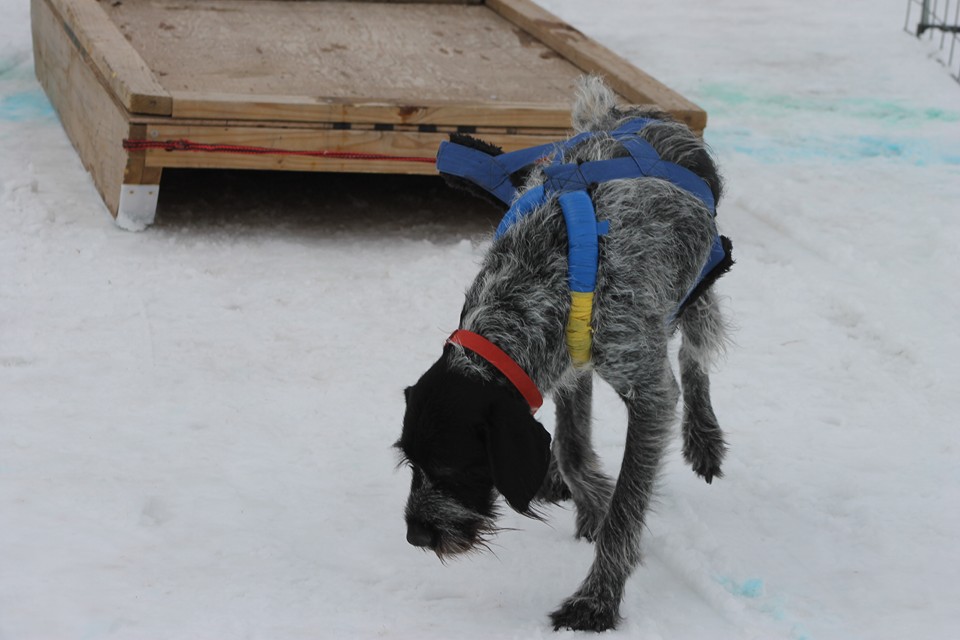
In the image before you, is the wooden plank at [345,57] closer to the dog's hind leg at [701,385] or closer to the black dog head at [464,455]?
the dog's hind leg at [701,385]

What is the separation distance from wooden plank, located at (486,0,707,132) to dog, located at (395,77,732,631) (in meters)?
2.43

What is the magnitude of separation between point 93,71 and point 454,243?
2.20m

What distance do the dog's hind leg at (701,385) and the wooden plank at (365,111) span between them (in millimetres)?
2048

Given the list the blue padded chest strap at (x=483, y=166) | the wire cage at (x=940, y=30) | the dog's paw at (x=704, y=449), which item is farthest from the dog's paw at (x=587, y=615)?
the wire cage at (x=940, y=30)

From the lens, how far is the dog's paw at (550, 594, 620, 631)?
3.20 m

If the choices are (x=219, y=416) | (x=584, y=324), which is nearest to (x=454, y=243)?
(x=219, y=416)

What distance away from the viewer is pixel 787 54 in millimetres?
10180

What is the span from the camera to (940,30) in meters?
10.2

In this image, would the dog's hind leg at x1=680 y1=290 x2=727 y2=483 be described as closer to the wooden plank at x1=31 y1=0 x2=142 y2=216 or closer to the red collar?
the red collar

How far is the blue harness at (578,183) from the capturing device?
9.98 feet

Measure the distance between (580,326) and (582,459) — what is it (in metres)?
0.78

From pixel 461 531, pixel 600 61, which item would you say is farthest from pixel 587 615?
pixel 600 61

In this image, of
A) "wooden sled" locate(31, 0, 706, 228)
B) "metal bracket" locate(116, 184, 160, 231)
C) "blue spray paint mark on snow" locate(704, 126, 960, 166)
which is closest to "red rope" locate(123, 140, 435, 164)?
"wooden sled" locate(31, 0, 706, 228)

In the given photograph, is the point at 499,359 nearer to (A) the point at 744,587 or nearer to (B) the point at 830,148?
(A) the point at 744,587
